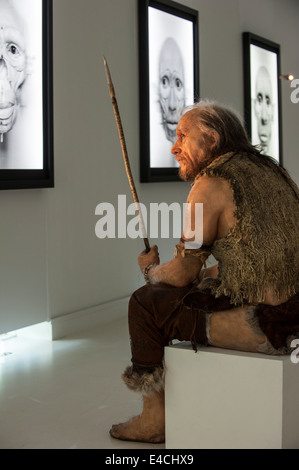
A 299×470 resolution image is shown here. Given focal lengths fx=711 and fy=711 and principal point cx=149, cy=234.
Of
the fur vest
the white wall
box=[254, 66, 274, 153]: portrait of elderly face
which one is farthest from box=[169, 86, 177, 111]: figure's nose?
the fur vest

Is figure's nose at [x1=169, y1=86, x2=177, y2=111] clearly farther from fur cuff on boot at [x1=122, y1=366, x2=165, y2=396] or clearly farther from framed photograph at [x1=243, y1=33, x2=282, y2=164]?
fur cuff on boot at [x1=122, y1=366, x2=165, y2=396]

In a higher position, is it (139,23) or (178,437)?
(139,23)

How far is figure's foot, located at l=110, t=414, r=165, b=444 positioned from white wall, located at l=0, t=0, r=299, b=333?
5.33ft

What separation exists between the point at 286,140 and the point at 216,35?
2.36m

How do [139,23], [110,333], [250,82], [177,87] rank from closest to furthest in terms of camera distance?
1. [110,333]
2. [139,23]
3. [177,87]
4. [250,82]

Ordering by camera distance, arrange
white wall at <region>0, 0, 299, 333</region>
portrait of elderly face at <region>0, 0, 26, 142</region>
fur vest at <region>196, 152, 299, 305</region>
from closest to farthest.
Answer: fur vest at <region>196, 152, 299, 305</region>
portrait of elderly face at <region>0, 0, 26, 142</region>
white wall at <region>0, 0, 299, 333</region>

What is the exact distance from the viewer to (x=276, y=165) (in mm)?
2580

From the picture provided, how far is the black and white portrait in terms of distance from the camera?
399cm

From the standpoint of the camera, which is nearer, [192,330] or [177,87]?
[192,330]

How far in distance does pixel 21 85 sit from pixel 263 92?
4.48 m

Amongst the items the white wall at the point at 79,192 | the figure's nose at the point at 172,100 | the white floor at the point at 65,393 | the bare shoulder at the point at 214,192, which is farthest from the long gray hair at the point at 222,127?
the figure's nose at the point at 172,100

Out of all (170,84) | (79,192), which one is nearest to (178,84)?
(170,84)
